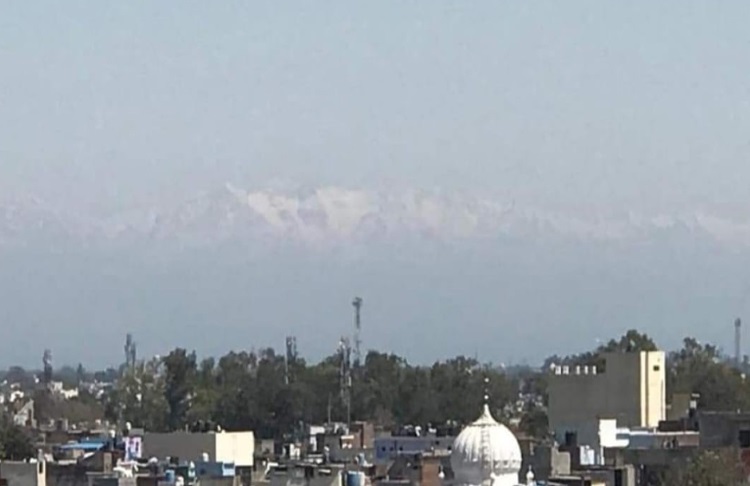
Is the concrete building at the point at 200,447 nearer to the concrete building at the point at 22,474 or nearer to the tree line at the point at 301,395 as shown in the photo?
the concrete building at the point at 22,474

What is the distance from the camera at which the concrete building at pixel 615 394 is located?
8950cm

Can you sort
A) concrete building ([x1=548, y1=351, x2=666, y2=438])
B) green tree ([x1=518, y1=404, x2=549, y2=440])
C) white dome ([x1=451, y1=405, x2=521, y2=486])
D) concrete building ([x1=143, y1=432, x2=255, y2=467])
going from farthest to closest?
1. green tree ([x1=518, y1=404, x2=549, y2=440])
2. concrete building ([x1=548, y1=351, x2=666, y2=438])
3. concrete building ([x1=143, y1=432, x2=255, y2=467])
4. white dome ([x1=451, y1=405, x2=521, y2=486])

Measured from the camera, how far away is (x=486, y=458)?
176ft

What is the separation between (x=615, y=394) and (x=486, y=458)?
122 ft

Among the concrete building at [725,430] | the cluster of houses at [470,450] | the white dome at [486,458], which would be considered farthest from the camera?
the concrete building at [725,430]

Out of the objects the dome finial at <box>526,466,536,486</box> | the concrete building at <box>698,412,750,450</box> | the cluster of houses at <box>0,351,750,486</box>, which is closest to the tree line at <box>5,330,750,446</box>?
the cluster of houses at <box>0,351,750,486</box>

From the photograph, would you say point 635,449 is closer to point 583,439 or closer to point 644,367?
point 583,439

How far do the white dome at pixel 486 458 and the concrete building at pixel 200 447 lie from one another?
90.8 ft

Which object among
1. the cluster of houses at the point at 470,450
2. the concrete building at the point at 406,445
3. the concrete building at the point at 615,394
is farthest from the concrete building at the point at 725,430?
the concrete building at the point at 615,394

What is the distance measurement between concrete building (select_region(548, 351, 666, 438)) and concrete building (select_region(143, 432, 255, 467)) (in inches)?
376

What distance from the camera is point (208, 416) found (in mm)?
124625

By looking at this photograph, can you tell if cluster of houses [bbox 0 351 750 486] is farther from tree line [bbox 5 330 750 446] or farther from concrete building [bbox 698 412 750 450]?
tree line [bbox 5 330 750 446]

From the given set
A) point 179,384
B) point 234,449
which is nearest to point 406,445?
point 234,449

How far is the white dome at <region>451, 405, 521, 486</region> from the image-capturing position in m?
53.8
